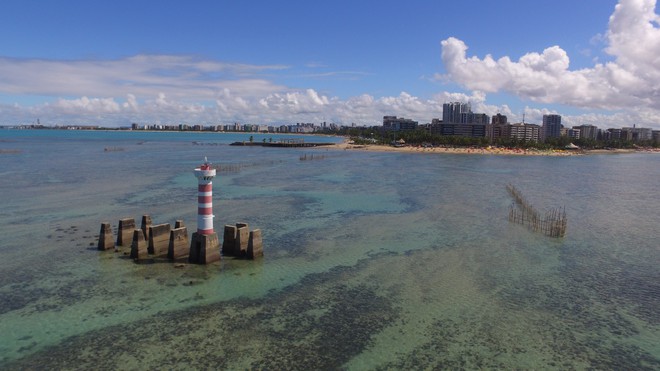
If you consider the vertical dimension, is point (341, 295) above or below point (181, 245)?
below

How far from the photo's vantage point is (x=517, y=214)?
34219 mm

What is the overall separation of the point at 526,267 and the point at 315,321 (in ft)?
37.3

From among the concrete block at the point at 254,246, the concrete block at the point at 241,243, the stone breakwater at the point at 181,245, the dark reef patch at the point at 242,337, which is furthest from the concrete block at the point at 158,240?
the dark reef patch at the point at 242,337

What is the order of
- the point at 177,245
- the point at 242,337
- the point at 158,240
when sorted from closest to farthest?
1. the point at 242,337
2. the point at 177,245
3. the point at 158,240

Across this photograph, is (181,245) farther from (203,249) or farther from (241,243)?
(241,243)

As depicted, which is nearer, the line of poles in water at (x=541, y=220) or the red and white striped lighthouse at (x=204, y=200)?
the red and white striped lighthouse at (x=204, y=200)

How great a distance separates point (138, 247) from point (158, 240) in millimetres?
881

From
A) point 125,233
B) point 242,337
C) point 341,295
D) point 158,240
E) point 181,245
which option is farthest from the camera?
point 125,233

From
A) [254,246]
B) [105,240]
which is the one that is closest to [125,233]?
[105,240]

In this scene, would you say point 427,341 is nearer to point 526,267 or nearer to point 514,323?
point 514,323

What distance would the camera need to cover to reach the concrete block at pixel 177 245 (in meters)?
20.5

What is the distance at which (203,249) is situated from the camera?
2003 centimetres

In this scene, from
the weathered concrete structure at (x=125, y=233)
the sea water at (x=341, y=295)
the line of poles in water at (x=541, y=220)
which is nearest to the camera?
the sea water at (x=341, y=295)

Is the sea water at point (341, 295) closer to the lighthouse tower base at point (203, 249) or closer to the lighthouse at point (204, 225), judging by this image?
the lighthouse tower base at point (203, 249)
